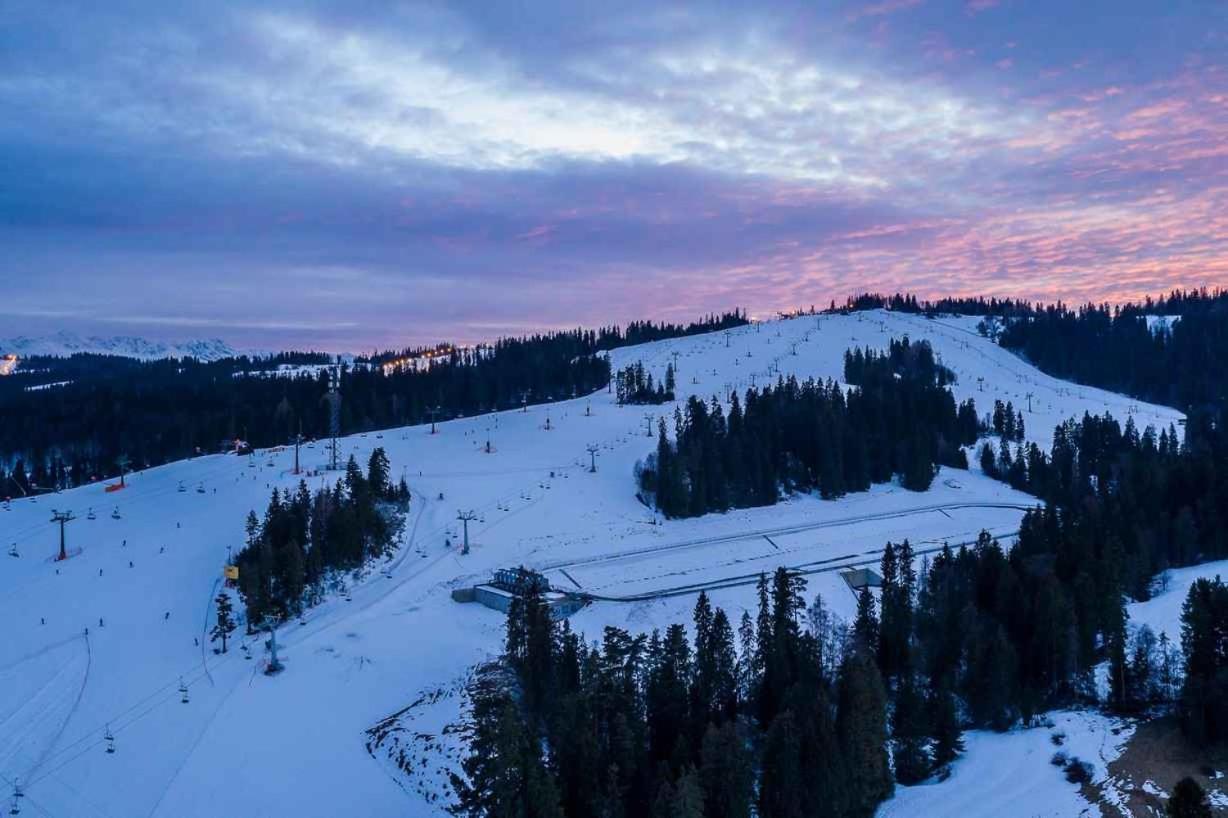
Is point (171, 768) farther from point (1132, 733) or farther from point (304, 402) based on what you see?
point (304, 402)

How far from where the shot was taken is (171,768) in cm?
3797

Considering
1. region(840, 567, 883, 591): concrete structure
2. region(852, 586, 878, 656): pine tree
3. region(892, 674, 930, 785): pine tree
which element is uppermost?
region(852, 586, 878, 656): pine tree

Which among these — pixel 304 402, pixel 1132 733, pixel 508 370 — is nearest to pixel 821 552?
pixel 1132 733

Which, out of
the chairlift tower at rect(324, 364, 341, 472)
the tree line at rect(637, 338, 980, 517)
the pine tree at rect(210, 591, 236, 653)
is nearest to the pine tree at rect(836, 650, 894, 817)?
the pine tree at rect(210, 591, 236, 653)

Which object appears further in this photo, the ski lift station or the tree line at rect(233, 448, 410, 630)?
the ski lift station

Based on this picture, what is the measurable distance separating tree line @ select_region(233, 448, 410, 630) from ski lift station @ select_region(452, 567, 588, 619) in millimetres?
10326

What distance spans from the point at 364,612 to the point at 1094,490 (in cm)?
9641

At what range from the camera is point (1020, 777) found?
1361 inches

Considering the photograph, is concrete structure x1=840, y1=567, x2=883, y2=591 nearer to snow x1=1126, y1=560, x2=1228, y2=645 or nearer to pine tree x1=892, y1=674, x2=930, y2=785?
snow x1=1126, y1=560, x2=1228, y2=645

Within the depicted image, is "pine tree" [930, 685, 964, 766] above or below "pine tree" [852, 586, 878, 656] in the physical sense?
below

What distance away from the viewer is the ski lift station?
2323 inches

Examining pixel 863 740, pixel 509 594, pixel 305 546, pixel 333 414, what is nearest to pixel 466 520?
pixel 305 546

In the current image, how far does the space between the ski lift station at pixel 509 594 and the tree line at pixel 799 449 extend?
30.4 m

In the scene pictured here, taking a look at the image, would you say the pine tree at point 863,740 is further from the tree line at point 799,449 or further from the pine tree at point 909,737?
the tree line at point 799,449
